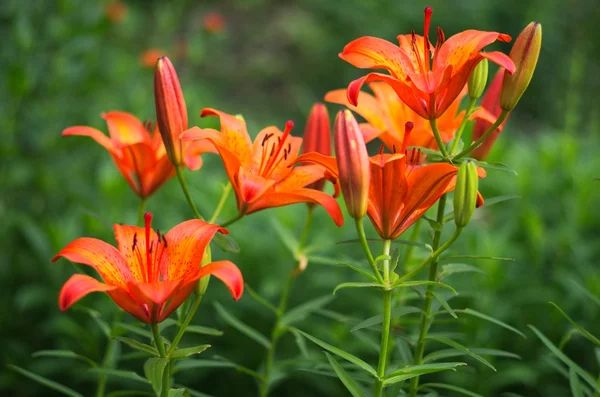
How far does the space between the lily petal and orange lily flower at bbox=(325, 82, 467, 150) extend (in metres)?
0.40

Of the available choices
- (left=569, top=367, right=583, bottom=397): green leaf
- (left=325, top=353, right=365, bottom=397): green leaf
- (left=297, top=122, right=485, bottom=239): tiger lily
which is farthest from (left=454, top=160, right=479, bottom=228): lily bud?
(left=569, top=367, right=583, bottom=397): green leaf

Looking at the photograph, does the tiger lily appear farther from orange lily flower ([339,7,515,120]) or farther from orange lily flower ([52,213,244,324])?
orange lily flower ([52,213,244,324])

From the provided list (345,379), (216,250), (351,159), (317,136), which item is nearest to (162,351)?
(345,379)

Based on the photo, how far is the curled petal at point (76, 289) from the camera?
2.79 feet

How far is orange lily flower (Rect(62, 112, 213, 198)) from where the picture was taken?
1.24 meters

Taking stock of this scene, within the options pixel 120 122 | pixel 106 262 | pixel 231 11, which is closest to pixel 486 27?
pixel 231 11

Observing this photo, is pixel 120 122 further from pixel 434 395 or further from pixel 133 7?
pixel 133 7

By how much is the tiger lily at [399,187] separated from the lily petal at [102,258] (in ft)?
0.90

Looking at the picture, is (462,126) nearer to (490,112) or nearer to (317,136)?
(490,112)

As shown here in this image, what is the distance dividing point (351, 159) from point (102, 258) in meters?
0.35

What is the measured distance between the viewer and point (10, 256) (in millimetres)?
2465

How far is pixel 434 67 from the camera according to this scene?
1.03 metres

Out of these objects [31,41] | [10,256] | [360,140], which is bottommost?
[10,256]

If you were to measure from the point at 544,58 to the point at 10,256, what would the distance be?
4.04 m
